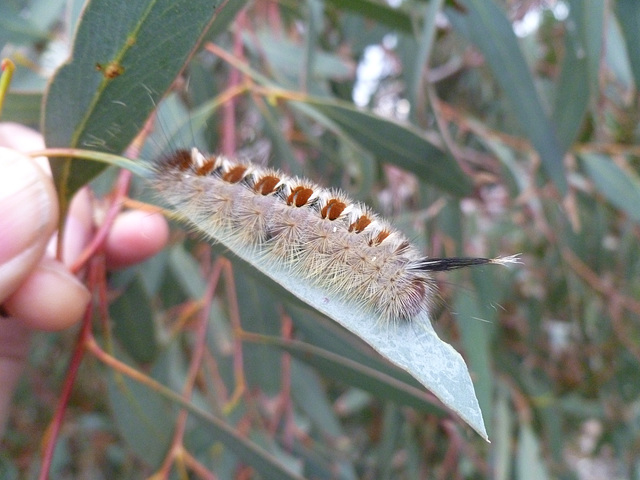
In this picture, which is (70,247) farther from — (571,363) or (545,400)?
(571,363)

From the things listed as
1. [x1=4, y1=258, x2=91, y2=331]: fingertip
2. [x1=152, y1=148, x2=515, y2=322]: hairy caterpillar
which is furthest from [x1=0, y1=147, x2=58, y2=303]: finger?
[x1=152, y1=148, x2=515, y2=322]: hairy caterpillar

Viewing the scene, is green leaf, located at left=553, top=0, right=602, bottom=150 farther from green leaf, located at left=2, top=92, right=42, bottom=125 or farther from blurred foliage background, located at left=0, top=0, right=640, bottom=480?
green leaf, located at left=2, top=92, right=42, bottom=125

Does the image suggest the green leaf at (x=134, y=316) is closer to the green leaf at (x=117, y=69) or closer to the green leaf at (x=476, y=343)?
the green leaf at (x=117, y=69)

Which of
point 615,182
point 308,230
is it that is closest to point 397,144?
point 308,230

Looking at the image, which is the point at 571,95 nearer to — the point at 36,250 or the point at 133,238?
the point at 133,238

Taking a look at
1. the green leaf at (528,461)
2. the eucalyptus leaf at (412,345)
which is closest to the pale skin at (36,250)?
the eucalyptus leaf at (412,345)

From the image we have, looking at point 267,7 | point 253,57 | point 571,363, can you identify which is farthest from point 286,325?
point 571,363
